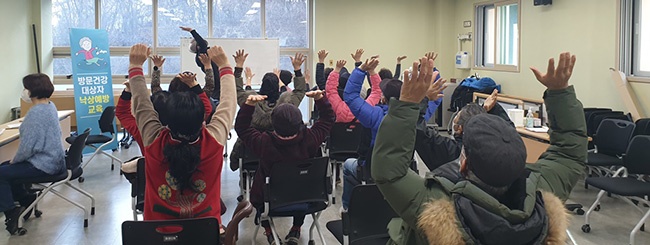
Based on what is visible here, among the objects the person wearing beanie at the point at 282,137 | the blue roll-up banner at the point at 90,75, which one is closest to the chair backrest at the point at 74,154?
the person wearing beanie at the point at 282,137

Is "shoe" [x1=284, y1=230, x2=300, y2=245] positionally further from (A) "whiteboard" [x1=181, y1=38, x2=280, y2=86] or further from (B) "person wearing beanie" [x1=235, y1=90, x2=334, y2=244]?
(A) "whiteboard" [x1=181, y1=38, x2=280, y2=86]

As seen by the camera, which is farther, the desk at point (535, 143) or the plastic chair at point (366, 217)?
the desk at point (535, 143)

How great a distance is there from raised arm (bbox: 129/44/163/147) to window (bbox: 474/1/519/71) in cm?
799

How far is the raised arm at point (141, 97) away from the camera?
2.33m

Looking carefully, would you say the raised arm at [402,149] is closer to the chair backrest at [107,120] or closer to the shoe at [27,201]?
the shoe at [27,201]

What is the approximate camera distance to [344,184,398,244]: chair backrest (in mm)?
2725

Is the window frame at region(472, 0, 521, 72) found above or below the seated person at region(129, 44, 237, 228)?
above

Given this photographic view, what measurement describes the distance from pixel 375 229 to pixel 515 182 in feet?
5.13

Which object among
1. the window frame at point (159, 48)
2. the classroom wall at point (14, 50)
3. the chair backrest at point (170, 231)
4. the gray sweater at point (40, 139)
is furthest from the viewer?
the window frame at point (159, 48)

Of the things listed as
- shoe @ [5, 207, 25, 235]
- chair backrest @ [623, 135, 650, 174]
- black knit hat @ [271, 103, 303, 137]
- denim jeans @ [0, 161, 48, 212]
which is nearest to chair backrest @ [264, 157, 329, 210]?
black knit hat @ [271, 103, 303, 137]

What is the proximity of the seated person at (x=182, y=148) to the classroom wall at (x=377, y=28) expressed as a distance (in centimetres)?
836

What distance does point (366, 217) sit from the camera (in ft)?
9.11

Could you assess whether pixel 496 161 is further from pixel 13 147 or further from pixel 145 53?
pixel 13 147

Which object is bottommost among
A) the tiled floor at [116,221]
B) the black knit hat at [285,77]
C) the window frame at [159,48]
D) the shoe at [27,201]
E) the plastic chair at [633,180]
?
the tiled floor at [116,221]
